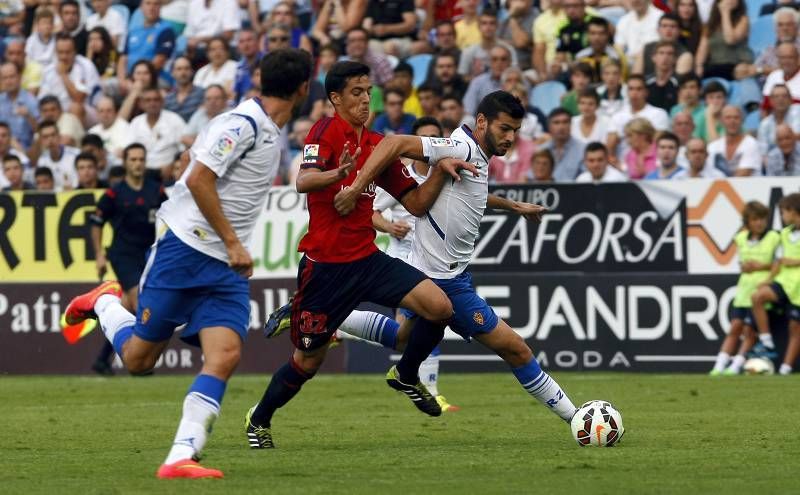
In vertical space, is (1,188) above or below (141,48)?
below

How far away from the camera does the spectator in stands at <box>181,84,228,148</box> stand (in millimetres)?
22672

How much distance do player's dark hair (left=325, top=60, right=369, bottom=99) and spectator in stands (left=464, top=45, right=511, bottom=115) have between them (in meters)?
11.5

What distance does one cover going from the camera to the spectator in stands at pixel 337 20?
2403cm

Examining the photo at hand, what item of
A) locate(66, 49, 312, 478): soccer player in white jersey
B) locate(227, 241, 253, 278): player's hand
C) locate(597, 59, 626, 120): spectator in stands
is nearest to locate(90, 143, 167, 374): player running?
locate(597, 59, 626, 120): spectator in stands

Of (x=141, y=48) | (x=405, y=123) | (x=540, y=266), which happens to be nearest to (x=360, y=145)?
(x=540, y=266)

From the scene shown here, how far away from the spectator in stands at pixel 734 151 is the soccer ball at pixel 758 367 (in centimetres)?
247

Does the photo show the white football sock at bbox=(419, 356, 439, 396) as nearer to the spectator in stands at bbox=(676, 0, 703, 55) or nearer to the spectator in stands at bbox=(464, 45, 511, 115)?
the spectator in stands at bbox=(464, 45, 511, 115)

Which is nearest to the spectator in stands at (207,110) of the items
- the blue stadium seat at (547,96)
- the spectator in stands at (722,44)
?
the blue stadium seat at (547,96)

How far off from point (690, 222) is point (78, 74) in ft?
36.6

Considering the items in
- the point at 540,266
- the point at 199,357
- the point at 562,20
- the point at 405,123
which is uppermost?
the point at 562,20

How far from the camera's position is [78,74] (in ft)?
83.1

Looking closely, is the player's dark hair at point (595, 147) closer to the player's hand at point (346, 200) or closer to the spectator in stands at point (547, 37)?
the spectator in stands at point (547, 37)

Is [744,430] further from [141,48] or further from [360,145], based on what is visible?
[141,48]

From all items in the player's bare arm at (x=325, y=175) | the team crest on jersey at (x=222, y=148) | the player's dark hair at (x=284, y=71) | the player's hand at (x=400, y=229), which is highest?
the player's dark hair at (x=284, y=71)
